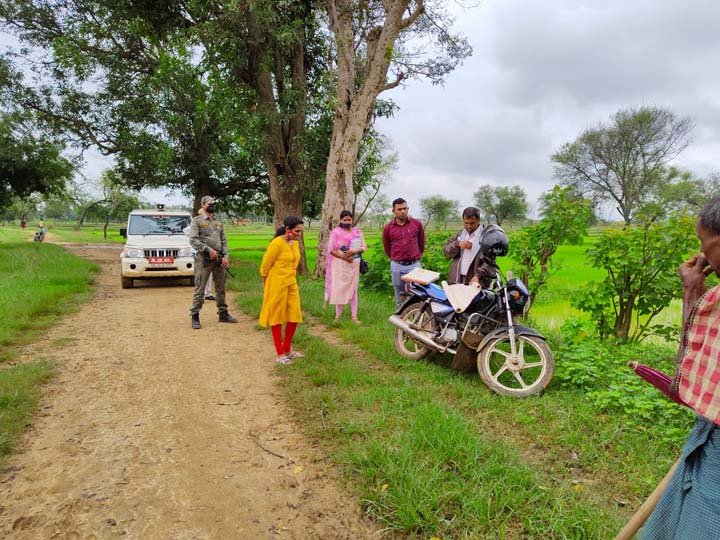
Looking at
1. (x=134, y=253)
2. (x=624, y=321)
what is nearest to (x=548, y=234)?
(x=624, y=321)

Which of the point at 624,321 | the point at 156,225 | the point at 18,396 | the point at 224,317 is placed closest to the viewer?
the point at 18,396

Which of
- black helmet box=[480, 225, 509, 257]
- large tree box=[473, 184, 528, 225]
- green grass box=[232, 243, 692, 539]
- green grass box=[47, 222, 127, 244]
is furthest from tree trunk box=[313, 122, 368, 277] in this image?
large tree box=[473, 184, 528, 225]

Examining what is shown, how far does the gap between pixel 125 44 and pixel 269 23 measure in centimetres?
770

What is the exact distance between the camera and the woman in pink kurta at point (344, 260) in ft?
21.7

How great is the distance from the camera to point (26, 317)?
6504mm

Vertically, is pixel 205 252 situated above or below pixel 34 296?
above

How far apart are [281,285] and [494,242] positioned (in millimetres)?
2413

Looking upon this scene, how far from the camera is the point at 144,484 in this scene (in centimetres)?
267

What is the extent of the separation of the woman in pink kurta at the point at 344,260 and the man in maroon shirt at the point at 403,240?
1.66ft

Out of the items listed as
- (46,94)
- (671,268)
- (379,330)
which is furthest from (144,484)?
(46,94)

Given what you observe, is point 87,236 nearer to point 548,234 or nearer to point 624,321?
point 548,234

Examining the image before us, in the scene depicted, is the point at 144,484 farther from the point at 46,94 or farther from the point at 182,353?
the point at 46,94

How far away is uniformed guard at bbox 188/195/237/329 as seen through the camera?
22.1ft

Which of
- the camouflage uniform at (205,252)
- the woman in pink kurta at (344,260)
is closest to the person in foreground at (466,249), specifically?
the woman in pink kurta at (344,260)
